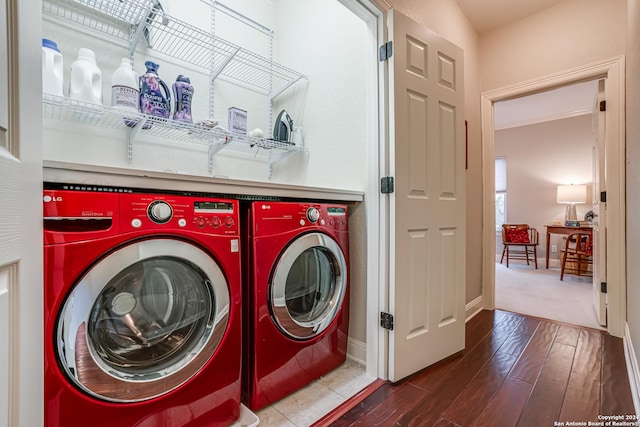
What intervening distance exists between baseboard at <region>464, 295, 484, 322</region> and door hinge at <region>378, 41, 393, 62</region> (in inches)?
76.2

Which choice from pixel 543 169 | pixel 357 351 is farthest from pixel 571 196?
pixel 357 351

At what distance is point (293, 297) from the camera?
4.49 ft

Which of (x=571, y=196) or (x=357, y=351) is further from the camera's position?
(x=571, y=196)

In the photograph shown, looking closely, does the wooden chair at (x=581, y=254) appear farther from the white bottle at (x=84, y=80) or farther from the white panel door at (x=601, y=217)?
the white bottle at (x=84, y=80)

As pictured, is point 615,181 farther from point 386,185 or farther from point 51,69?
point 51,69

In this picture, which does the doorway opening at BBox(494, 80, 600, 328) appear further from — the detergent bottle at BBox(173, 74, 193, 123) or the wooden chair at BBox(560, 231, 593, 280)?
the detergent bottle at BBox(173, 74, 193, 123)

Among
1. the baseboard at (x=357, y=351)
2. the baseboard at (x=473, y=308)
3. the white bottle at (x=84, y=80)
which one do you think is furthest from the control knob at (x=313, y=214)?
the baseboard at (x=473, y=308)

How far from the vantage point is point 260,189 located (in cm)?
116

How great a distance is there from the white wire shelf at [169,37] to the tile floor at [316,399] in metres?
1.88

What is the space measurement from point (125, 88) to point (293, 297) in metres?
1.33

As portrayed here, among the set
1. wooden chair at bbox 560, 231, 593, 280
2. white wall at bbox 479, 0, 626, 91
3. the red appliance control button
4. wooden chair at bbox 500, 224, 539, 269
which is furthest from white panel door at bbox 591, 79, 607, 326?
the red appliance control button

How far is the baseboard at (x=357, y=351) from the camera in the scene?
1.56m

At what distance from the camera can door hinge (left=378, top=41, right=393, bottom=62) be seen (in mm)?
1406

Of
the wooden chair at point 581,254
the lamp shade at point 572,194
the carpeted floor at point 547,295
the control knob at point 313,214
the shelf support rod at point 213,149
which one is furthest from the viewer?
the lamp shade at point 572,194
